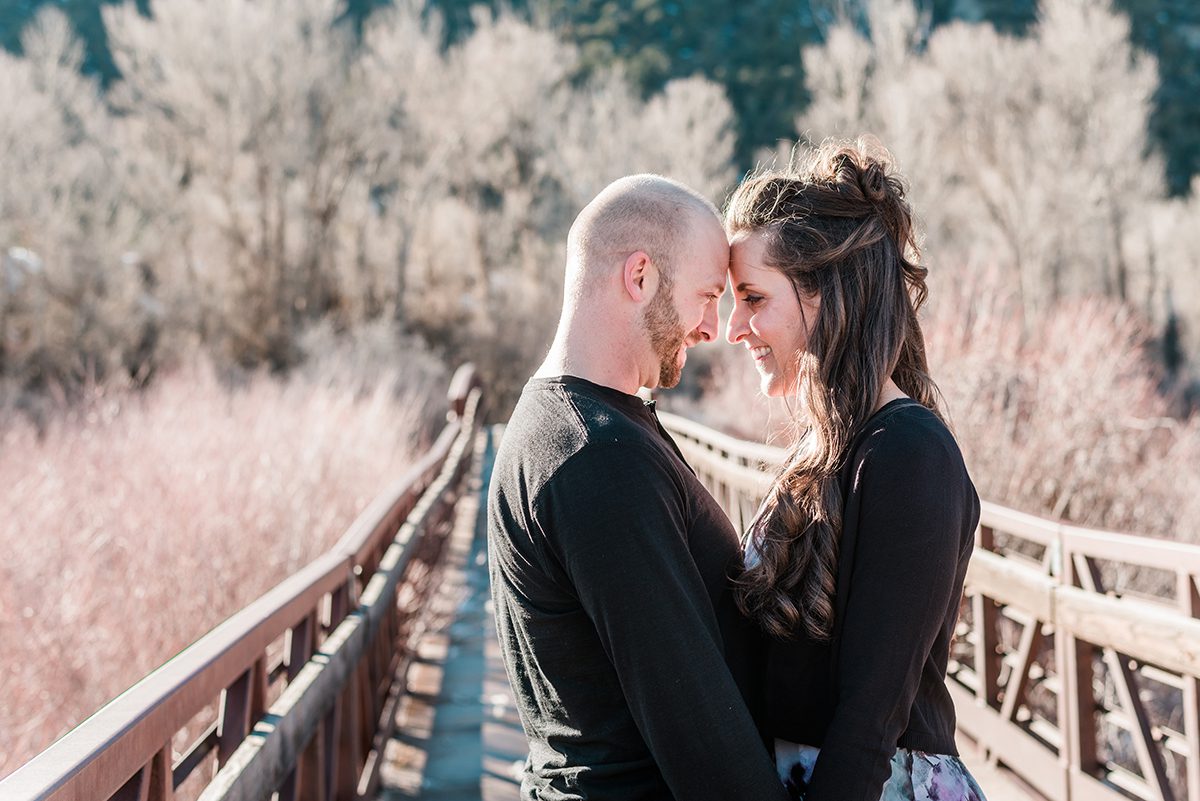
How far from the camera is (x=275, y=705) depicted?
8.51 feet

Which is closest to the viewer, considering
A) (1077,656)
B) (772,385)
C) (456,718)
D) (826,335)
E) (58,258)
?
(826,335)

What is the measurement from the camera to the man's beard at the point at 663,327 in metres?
1.72

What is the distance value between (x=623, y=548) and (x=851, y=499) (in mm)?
437

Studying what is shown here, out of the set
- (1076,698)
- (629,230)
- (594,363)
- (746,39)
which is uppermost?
(746,39)

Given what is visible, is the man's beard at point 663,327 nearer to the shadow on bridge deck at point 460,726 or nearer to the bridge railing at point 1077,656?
the bridge railing at point 1077,656

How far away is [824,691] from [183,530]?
11.9 ft

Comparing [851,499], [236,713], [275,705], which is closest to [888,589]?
[851,499]

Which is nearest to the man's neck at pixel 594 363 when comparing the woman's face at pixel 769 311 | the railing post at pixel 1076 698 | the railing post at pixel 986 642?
the woman's face at pixel 769 311

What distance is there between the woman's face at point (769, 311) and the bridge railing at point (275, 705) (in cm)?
117

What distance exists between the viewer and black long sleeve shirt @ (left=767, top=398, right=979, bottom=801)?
1.54 metres

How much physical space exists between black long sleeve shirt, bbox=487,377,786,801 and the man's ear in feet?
0.59

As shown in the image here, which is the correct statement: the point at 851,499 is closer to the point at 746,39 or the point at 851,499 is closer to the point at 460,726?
the point at 460,726

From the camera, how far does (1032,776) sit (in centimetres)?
386

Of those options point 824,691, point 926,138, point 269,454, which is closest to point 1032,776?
point 824,691
